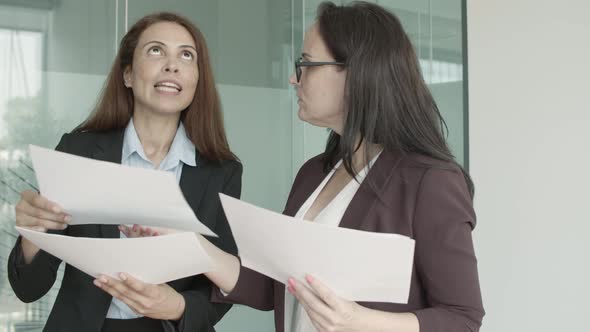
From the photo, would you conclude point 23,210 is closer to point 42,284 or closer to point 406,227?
point 42,284

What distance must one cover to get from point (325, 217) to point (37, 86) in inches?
71.5

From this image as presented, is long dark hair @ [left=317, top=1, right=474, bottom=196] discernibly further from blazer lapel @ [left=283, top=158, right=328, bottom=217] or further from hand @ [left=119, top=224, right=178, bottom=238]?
hand @ [left=119, top=224, right=178, bottom=238]

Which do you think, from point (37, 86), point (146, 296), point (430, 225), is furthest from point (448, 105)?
point (146, 296)

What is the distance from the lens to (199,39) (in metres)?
2.23

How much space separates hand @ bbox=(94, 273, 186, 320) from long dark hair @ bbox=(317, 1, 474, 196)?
1.78 feet

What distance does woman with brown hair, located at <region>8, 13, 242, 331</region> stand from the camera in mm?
1985

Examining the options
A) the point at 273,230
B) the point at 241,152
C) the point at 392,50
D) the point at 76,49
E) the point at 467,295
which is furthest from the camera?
the point at 241,152

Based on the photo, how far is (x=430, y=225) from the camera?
159cm

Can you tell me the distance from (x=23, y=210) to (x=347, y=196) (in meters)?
0.77

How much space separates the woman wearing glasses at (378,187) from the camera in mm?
1563

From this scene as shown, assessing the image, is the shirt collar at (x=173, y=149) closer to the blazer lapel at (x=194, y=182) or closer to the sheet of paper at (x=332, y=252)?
the blazer lapel at (x=194, y=182)

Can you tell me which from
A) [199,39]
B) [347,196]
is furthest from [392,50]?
[199,39]

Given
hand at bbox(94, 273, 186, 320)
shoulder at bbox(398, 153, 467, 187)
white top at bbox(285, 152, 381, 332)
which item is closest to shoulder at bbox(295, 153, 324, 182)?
white top at bbox(285, 152, 381, 332)

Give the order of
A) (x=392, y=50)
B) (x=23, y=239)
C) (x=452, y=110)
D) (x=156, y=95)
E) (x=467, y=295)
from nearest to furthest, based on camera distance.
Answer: (x=467, y=295)
(x=392, y=50)
(x=23, y=239)
(x=156, y=95)
(x=452, y=110)
